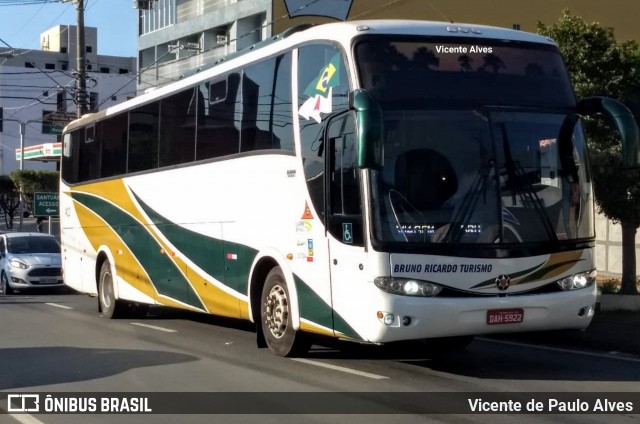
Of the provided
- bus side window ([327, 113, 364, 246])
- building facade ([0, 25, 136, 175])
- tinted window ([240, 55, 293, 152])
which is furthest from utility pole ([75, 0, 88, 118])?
building facade ([0, 25, 136, 175])

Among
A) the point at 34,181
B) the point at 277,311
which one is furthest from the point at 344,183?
the point at 34,181

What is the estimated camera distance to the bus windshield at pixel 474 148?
9.35 metres

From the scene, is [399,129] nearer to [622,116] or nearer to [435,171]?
[435,171]

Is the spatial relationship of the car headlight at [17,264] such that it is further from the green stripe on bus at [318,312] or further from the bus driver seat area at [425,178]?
the bus driver seat area at [425,178]

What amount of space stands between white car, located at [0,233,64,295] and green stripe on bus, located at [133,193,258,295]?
11332mm

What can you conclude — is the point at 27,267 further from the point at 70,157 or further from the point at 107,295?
the point at 107,295

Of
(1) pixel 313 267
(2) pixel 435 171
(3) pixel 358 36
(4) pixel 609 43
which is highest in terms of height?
(4) pixel 609 43

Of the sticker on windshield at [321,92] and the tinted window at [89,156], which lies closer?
the sticker on windshield at [321,92]

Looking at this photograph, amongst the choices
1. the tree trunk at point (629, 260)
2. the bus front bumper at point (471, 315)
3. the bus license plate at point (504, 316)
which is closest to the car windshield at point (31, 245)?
the tree trunk at point (629, 260)

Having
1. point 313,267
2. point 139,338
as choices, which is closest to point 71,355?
point 139,338

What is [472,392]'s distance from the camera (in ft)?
30.6

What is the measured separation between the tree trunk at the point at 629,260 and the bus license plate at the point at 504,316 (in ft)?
22.9

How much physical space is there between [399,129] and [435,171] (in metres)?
0.57

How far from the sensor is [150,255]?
1580cm
